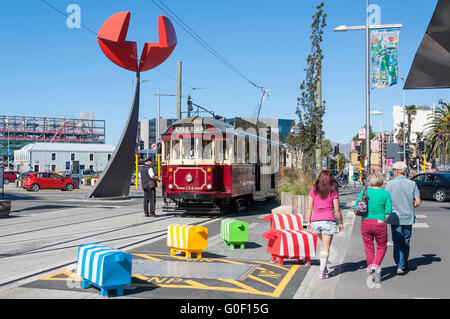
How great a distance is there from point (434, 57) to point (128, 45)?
50.0 ft

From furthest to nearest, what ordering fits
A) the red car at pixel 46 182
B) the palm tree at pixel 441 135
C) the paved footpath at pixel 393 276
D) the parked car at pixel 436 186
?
1. the palm tree at pixel 441 135
2. the red car at pixel 46 182
3. the parked car at pixel 436 186
4. the paved footpath at pixel 393 276

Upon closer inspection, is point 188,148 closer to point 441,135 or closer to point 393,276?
point 393,276

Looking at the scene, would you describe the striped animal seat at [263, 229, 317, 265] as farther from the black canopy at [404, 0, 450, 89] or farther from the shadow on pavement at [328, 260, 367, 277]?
the black canopy at [404, 0, 450, 89]

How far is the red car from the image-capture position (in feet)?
115

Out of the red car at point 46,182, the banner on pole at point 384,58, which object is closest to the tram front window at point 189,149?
the banner on pole at point 384,58

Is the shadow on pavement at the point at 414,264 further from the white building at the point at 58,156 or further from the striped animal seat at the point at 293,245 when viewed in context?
the white building at the point at 58,156

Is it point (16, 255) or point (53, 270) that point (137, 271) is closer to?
point (53, 270)

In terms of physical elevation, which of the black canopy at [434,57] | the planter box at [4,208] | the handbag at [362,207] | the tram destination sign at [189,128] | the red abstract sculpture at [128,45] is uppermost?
the red abstract sculpture at [128,45]

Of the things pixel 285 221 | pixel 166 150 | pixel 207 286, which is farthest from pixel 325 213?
pixel 166 150

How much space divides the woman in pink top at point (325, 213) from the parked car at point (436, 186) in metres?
19.6

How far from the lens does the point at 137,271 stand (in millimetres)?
7551

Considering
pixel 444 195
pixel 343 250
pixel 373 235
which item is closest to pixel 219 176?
pixel 343 250

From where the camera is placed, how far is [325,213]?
7.14 meters

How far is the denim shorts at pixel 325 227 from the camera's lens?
23.3 ft
